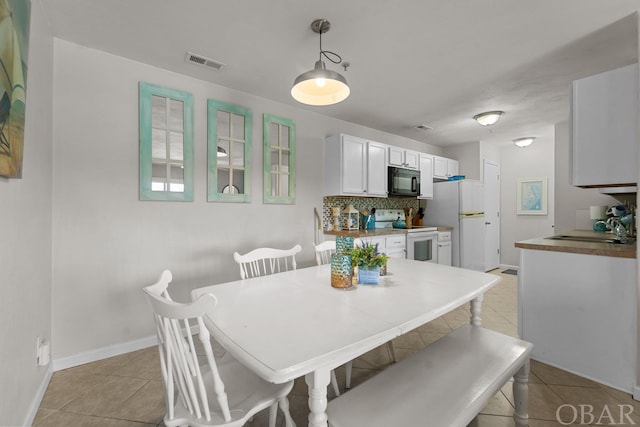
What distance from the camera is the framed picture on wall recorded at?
5.23 metres

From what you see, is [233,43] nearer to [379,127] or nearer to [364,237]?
[364,237]

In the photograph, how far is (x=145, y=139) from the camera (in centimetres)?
244

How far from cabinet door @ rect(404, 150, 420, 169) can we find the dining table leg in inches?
155

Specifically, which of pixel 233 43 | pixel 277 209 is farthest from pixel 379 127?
pixel 233 43

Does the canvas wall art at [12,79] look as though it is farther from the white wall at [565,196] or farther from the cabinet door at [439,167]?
the white wall at [565,196]

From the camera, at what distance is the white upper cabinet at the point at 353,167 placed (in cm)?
361

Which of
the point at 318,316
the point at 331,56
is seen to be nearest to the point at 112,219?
the point at 318,316

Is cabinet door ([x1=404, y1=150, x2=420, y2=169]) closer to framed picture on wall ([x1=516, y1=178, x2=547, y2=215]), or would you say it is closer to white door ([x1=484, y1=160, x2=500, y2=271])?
white door ([x1=484, y1=160, x2=500, y2=271])

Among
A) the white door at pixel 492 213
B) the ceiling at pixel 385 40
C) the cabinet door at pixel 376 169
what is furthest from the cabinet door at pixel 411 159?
the white door at pixel 492 213

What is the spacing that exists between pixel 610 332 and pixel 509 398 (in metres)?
0.85

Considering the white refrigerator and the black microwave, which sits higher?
the black microwave

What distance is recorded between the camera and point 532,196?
5.38 metres

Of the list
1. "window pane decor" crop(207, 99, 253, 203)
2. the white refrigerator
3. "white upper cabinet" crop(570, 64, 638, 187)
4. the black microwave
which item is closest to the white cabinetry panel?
"white upper cabinet" crop(570, 64, 638, 187)

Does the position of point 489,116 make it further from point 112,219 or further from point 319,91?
point 112,219
